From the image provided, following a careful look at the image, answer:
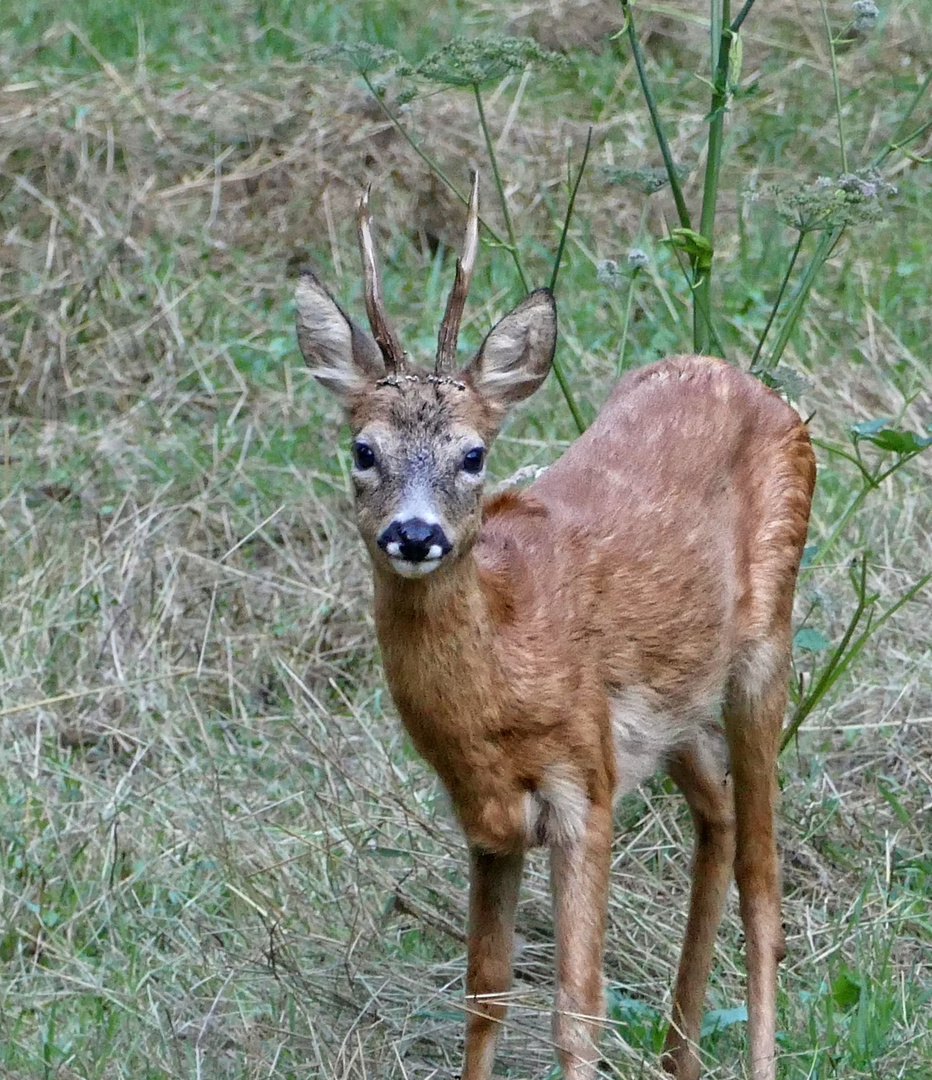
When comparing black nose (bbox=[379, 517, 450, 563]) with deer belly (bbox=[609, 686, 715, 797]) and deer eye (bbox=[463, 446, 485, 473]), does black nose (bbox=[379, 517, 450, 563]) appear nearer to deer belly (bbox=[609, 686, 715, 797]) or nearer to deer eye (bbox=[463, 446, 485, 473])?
deer eye (bbox=[463, 446, 485, 473])

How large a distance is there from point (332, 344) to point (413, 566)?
0.67m

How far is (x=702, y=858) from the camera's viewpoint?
518 cm

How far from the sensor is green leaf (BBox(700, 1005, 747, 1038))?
4988 millimetres

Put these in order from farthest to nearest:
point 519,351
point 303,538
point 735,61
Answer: point 303,538 → point 735,61 → point 519,351

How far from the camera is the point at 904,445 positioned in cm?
488

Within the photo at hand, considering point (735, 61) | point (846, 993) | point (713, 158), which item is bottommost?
point (846, 993)

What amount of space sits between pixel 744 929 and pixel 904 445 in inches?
50.3

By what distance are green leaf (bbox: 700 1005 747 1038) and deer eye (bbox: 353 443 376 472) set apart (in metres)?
1.78

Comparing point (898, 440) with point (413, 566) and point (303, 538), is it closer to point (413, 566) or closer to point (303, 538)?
point (413, 566)

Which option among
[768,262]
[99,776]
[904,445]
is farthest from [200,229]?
[904,445]

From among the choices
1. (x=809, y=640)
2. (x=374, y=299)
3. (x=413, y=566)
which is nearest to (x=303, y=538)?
(x=809, y=640)

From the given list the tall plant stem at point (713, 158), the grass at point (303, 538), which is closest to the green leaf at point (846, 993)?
the grass at point (303, 538)

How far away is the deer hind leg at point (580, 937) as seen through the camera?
4.32m

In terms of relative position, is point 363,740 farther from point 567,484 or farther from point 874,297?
point 874,297
